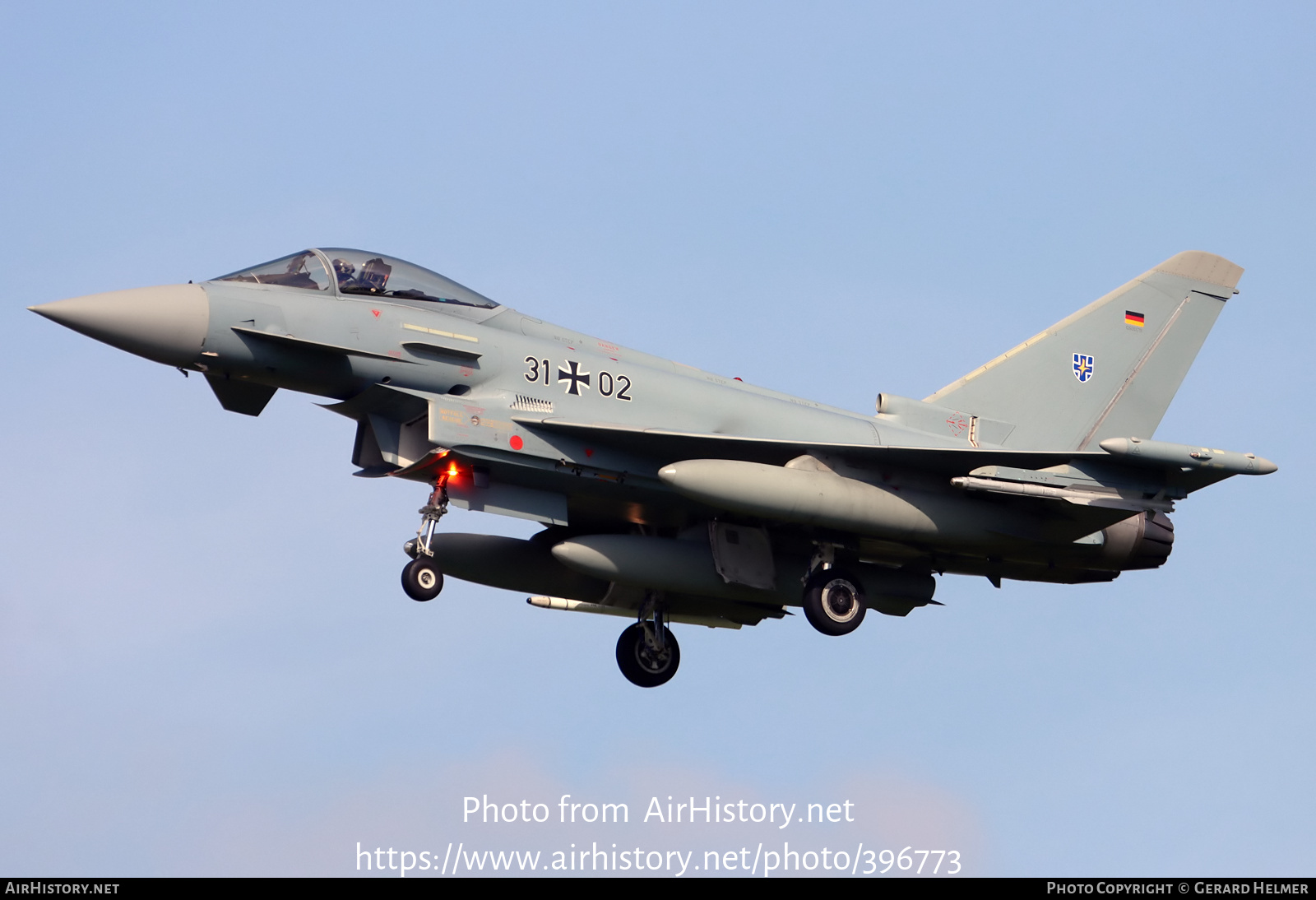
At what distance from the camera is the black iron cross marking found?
54.8 feet

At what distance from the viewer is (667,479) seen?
619 inches

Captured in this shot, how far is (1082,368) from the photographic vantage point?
64.8ft

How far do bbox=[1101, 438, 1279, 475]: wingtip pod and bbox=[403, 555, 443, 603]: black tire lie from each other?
24.0ft

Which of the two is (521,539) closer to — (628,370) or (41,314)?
(628,370)

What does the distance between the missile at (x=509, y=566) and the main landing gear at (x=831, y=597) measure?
2740 millimetres

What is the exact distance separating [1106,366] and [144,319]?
11.8 meters

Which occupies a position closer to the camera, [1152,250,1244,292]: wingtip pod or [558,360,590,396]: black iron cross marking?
[558,360,590,396]: black iron cross marking

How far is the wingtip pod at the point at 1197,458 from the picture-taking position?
655 inches

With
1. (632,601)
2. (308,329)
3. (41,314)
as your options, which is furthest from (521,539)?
(41,314)

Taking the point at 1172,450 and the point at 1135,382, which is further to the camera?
the point at 1135,382

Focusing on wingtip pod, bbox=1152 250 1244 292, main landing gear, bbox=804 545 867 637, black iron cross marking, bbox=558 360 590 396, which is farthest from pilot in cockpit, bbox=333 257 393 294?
wingtip pod, bbox=1152 250 1244 292

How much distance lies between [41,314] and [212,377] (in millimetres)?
1758

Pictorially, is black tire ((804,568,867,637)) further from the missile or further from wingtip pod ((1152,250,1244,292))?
wingtip pod ((1152,250,1244,292))

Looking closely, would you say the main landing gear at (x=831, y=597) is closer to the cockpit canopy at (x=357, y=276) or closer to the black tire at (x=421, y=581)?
the black tire at (x=421, y=581)
